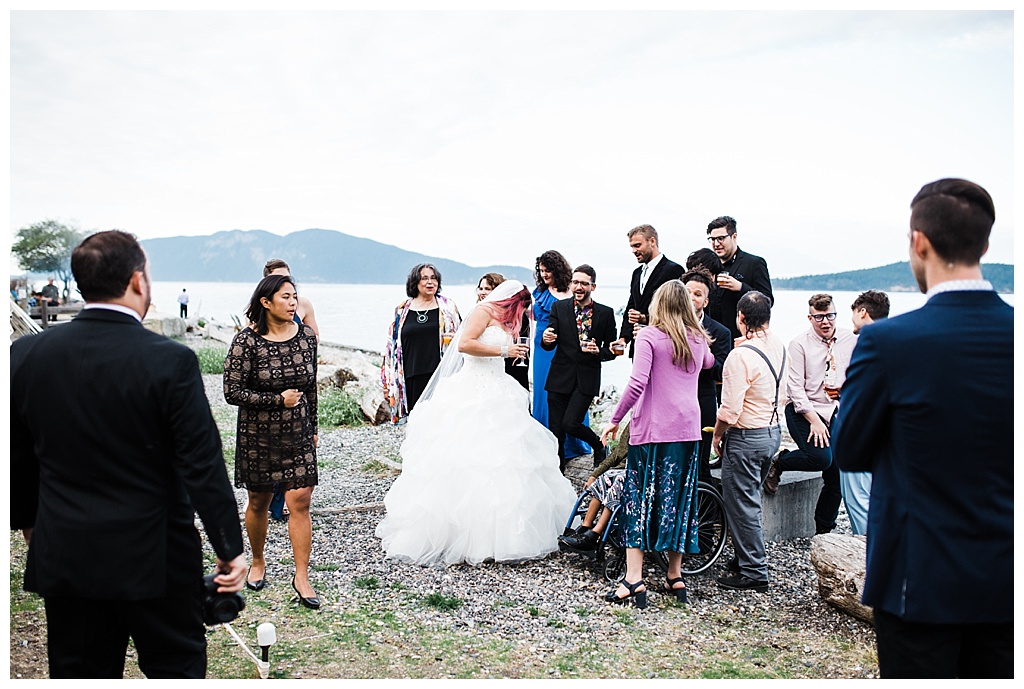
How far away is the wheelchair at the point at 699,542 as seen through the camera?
17.6 ft

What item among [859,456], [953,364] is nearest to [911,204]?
[953,364]

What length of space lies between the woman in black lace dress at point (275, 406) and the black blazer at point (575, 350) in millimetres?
2474

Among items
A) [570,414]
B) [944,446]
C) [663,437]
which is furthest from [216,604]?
[570,414]

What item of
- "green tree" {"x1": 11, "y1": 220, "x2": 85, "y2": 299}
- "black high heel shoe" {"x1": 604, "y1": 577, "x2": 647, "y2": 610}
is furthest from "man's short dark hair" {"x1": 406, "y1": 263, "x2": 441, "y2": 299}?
"green tree" {"x1": 11, "y1": 220, "x2": 85, "y2": 299}

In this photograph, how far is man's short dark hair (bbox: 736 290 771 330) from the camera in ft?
16.7

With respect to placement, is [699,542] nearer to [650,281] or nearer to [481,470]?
[481,470]

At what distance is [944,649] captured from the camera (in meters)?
2.36

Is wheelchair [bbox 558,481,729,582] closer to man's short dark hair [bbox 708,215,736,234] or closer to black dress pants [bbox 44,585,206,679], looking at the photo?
man's short dark hair [bbox 708,215,736,234]

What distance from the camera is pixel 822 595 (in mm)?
5012

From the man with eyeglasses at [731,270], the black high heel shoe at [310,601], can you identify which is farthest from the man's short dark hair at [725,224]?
the black high heel shoe at [310,601]

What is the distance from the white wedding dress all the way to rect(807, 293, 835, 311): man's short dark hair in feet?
6.81

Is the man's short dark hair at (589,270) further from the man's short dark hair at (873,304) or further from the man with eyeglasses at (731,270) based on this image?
the man's short dark hair at (873,304)

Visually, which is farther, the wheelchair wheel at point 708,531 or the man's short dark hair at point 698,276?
the man's short dark hair at point 698,276

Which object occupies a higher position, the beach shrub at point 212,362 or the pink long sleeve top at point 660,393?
the pink long sleeve top at point 660,393
